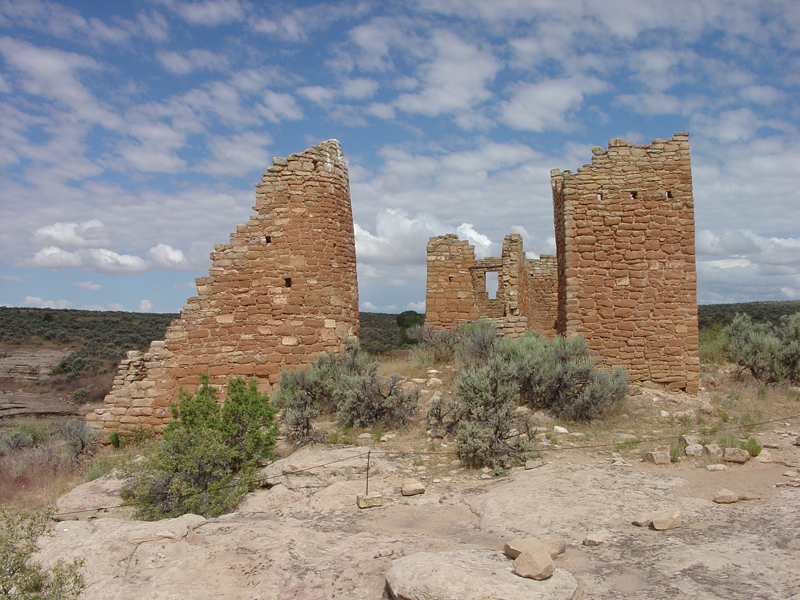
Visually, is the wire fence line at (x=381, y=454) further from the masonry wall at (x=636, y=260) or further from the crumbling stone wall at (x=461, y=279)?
the crumbling stone wall at (x=461, y=279)

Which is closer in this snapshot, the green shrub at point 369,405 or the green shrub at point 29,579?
the green shrub at point 29,579

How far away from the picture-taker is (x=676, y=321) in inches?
374

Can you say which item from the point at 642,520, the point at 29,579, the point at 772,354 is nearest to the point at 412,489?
the point at 642,520

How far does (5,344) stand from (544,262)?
27494mm

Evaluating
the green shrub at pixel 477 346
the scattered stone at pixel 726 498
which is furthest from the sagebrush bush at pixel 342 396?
the scattered stone at pixel 726 498

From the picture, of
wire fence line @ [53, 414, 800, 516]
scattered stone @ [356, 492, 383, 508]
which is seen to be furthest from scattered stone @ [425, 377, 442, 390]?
scattered stone @ [356, 492, 383, 508]

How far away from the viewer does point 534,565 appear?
3.33 meters

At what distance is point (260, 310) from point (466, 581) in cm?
680

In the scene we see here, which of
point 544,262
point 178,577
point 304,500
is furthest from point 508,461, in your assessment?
point 544,262

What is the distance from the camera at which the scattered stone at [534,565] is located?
3.30m

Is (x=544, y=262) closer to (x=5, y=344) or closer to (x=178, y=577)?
(x=178, y=577)

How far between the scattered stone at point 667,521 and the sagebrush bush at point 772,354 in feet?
24.4

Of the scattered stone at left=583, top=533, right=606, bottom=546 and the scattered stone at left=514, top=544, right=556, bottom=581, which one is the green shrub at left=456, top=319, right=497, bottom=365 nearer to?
the scattered stone at left=583, top=533, right=606, bottom=546

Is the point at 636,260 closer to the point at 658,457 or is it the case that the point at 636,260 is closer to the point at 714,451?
the point at 714,451
